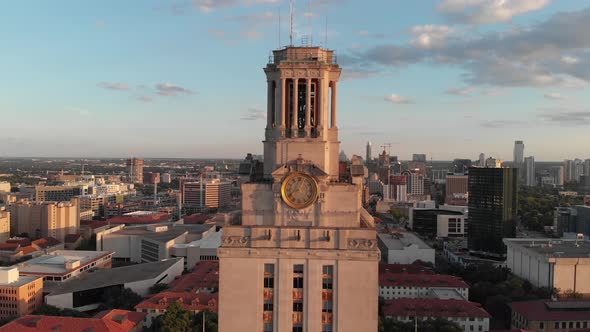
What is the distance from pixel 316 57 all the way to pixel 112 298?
61.9 metres

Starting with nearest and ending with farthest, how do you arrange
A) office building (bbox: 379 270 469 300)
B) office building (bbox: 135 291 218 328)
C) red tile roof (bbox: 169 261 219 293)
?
office building (bbox: 135 291 218 328)
red tile roof (bbox: 169 261 219 293)
office building (bbox: 379 270 469 300)

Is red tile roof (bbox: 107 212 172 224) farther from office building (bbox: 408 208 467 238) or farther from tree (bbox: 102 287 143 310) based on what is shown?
office building (bbox: 408 208 467 238)

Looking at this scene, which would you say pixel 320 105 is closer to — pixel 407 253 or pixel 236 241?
pixel 236 241

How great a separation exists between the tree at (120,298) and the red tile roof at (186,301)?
852cm

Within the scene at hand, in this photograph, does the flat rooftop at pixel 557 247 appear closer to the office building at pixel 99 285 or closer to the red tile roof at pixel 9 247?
the office building at pixel 99 285

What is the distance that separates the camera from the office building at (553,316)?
62156mm

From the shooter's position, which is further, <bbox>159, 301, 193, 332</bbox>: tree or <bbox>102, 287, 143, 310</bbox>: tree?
<bbox>102, 287, 143, 310</bbox>: tree

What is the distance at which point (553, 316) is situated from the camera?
62594 millimetres

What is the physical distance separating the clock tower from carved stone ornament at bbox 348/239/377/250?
0.05m

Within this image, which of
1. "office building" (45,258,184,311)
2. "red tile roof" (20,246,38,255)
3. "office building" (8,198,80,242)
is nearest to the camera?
"office building" (45,258,184,311)

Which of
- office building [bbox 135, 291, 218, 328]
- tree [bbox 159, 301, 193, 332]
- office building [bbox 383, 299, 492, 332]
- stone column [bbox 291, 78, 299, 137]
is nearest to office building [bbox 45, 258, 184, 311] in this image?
office building [bbox 135, 291, 218, 328]

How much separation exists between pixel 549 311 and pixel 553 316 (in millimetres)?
975

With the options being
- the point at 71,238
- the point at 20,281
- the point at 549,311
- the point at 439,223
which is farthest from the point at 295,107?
the point at 439,223

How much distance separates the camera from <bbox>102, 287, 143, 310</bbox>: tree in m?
72.8
